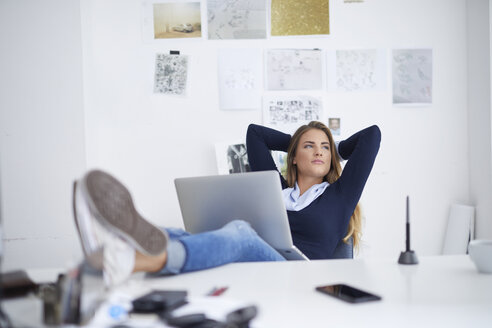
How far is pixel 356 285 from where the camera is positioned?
1.08m

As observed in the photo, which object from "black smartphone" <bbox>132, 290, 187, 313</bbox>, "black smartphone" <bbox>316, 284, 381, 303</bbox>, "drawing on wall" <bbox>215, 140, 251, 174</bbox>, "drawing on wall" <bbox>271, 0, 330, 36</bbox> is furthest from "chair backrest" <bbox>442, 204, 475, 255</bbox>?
"black smartphone" <bbox>132, 290, 187, 313</bbox>

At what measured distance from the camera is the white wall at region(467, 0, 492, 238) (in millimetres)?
2562

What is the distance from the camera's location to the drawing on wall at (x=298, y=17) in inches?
107

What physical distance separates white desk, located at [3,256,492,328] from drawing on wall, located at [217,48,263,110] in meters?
1.55

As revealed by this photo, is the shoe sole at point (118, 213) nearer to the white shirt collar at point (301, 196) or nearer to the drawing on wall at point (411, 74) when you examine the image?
the white shirt collar at point (301, 196)

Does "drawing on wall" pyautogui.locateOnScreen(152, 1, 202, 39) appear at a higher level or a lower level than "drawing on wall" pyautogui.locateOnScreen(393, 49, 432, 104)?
higher

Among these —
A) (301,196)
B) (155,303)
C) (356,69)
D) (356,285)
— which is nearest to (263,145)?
(301,196)

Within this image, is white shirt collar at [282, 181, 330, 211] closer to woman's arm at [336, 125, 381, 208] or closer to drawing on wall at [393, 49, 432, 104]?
woman's arm at [336, 125, 381, 208]

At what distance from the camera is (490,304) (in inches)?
36.5

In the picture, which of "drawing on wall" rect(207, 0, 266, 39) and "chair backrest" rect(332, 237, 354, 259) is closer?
"chair backrest" rect(332, 237, 354, 259)

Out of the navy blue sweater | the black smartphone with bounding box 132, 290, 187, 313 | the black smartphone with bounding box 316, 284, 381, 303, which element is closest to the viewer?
the black smartphone with bounding box 132, 290, 187, 313

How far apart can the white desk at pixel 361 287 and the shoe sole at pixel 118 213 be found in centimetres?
10

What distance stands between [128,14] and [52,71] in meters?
0.56

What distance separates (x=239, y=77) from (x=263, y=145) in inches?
21.2
